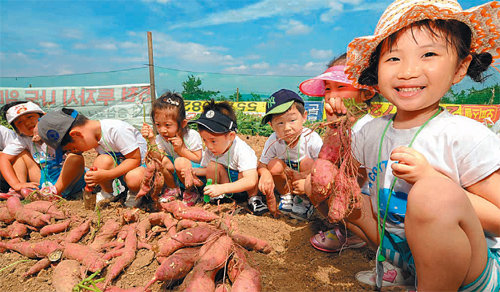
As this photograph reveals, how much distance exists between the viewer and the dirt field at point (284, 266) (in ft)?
5.27

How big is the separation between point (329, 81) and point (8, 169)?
12.5 ft

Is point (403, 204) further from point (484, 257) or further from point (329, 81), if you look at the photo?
point (329, 81)

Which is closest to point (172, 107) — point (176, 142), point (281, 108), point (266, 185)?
point (176, 142)

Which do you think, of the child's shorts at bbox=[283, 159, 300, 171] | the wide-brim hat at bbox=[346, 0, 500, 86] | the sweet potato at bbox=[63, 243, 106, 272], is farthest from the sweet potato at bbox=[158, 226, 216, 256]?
the wide-brim hat at bbox=[346, 0, 500, 86]

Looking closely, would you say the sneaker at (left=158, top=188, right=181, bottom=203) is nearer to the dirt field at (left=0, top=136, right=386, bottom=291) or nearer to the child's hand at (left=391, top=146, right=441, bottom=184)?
the dirt field at (left=0, top=136, right=386, bottom=291)

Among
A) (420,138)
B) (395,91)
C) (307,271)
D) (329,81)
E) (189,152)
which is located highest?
(329,81)

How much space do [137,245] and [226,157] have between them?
3.79 feet

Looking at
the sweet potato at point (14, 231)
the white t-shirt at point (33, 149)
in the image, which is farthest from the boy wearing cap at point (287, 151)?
the white t-shirt at point (33, 149)

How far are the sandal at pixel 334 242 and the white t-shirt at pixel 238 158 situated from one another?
98 cm

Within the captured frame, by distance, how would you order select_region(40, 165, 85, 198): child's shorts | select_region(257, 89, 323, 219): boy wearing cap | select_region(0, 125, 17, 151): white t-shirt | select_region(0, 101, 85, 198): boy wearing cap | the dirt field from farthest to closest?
1. select_region(0, 125, 17, 151): white t-shirt
2. select_region(40, 165, 85, 198): child's shorts
3. select_region(0, 101, 85, 198): boy wearing cap
4. select_region(257, 89, 323, 219): boy wearing cap
5. the dirt field

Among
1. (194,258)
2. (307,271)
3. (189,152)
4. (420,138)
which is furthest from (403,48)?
(189,152)

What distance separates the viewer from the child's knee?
102 inches

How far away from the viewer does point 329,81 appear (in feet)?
6.87

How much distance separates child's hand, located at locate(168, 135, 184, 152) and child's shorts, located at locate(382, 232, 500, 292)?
2.18 m
